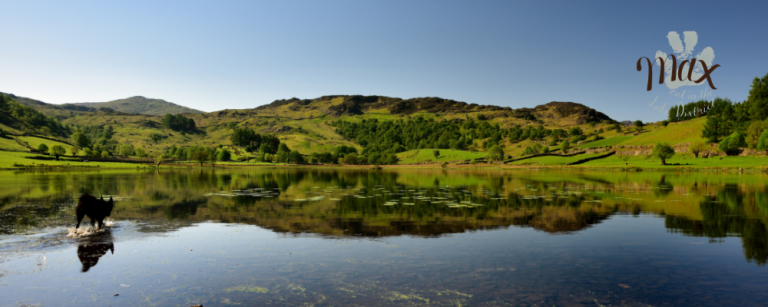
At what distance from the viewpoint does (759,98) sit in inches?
5069

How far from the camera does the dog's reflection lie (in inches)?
536

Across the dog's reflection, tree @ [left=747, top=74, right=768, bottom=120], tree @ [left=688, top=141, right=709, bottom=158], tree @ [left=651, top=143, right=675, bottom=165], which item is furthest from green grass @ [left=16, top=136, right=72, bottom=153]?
tree @ [left=747, top=74, right=768, bottom=120]

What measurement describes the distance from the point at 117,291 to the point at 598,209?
103 feet

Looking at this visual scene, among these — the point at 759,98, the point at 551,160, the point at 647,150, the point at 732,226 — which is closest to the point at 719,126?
the point at 759,98

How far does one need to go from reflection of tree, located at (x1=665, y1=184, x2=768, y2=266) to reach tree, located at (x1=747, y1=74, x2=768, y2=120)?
143 metres

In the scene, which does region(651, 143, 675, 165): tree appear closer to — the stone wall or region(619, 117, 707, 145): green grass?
the stone wall

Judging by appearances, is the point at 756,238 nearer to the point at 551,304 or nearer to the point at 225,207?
the point at 551,304

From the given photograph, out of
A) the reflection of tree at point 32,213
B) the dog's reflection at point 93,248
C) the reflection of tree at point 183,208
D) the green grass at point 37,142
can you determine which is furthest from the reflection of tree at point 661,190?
the green grass at point 37,142

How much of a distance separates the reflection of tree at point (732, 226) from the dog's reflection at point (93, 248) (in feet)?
83.3

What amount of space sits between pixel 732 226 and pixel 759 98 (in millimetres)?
160552

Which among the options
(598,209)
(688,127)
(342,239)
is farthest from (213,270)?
(688,127)

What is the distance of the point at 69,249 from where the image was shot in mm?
15328

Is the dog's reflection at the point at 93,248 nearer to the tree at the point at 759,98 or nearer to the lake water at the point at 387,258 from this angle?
the lake water at the point at 387,258

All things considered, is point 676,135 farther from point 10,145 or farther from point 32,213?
point 10,145
